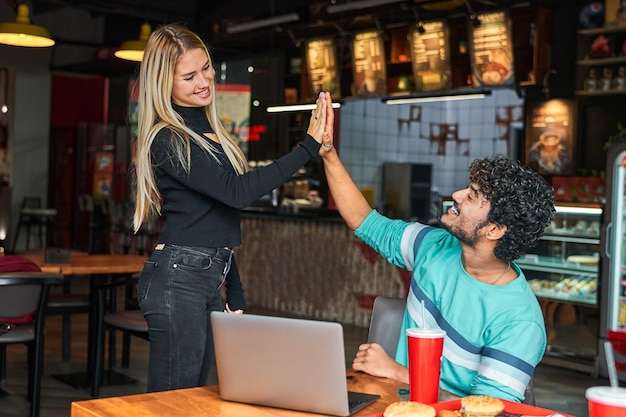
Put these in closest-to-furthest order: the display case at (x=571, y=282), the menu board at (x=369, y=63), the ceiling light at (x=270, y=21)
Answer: the display case at (x=571, y=282), the ceiling light at (x=270, y=21), the menu board at (x=369, y=63)

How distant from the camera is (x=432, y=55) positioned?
8180mm

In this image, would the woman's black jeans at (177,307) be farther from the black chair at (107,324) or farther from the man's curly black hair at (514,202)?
the black chair at (107,324)

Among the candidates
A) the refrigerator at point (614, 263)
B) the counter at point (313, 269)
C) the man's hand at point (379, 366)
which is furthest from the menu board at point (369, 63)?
the man's hand at point (379, 366)

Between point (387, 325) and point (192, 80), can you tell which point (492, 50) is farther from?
point (387, 325)

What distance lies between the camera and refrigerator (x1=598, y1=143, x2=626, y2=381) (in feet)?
18.2

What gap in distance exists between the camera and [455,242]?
208 centimetres

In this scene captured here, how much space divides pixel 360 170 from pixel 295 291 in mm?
3429

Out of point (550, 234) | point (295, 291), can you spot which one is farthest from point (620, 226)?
point (295, 291)

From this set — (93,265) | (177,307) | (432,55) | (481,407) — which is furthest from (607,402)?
(432,55)

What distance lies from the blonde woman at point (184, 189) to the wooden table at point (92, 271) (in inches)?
91.5

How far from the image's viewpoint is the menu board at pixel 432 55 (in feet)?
26.4

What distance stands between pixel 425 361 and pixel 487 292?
1.52 ft

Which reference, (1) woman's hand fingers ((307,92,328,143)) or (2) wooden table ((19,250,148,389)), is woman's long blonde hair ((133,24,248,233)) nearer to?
(1) woman's hand fingers ((307,92,328,143))

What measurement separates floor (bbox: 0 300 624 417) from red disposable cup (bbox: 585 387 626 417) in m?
3.62
